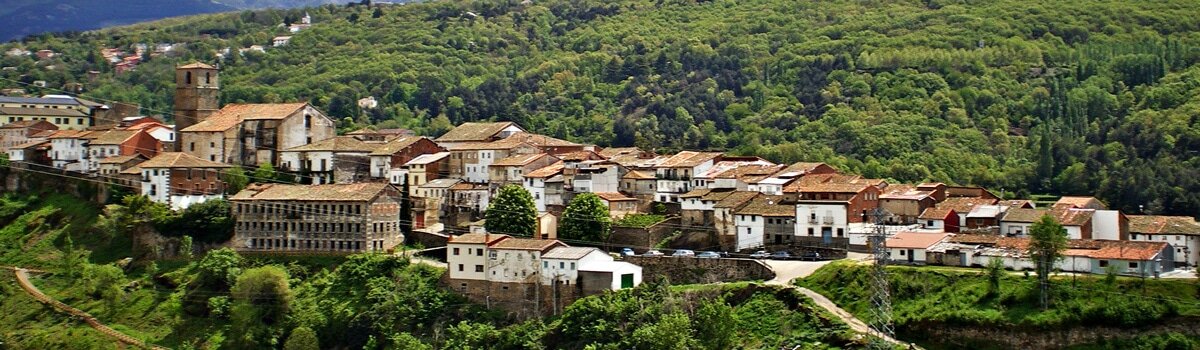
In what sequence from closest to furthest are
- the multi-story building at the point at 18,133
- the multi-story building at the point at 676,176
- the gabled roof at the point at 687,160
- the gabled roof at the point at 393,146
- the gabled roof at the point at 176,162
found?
the multi-story building at the point at 676,176, the gabled roof at the point at 687,160, the gabled roof at the point at 176,162, the gabled roof at the point at 393,146, the multi-story building at the point at 18,133

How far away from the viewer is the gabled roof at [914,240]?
59.0 meters

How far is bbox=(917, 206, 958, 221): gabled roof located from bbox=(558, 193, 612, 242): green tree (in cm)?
1403

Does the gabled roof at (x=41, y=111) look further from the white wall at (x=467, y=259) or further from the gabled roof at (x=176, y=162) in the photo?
the white wall at (x=467, y=259)

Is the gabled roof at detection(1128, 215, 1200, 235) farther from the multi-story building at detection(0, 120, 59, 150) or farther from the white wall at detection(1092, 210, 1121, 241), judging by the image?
the multi-story building at detection(0, 120, 59, 150)

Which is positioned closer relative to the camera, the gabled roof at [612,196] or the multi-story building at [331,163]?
the gabled roof at [612,196]

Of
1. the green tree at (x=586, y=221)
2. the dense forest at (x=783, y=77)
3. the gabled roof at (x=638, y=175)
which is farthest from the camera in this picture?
the dense forest at (x=783, y=77)

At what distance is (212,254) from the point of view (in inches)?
2714

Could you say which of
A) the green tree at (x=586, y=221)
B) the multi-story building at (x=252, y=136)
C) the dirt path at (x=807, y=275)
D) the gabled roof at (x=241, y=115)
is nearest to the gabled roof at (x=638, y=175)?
the green tree at (x=586, y=221)

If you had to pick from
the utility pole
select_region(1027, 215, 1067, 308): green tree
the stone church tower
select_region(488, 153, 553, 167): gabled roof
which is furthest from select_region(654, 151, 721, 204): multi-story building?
the stone church tower

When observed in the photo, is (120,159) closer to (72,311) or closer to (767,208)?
(72,311)

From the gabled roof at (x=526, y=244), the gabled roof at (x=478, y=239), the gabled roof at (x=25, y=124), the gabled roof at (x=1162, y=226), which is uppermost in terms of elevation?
the gabled roof at (x=25, y=124)

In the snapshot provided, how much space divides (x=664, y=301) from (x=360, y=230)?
664 inches

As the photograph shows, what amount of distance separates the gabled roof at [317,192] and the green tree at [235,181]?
190cm

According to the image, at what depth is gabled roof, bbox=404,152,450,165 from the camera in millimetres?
76688
